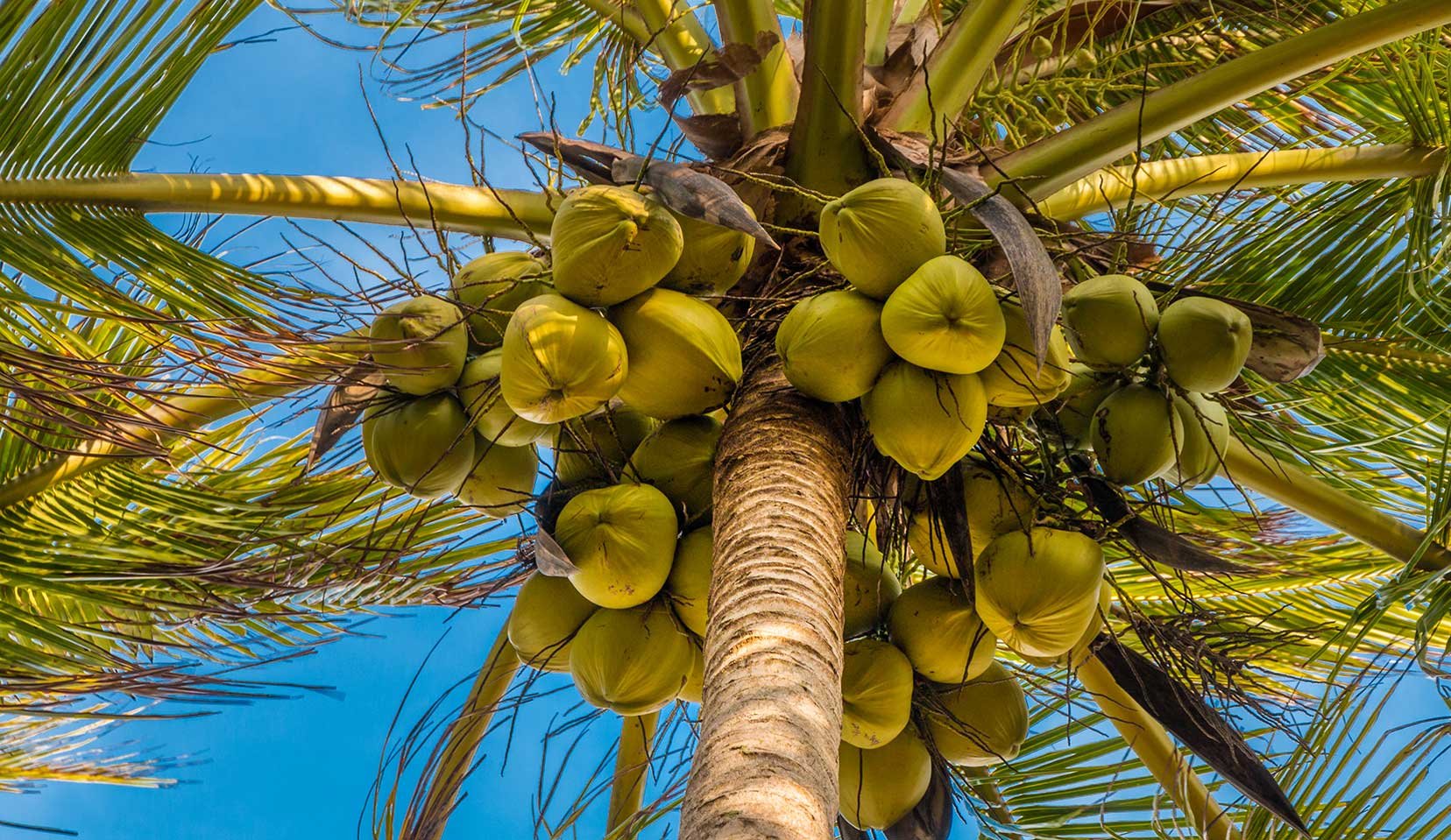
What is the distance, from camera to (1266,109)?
3.25m

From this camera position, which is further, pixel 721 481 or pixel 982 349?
pixel 721 481

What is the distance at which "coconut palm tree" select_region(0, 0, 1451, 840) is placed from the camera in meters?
1.71

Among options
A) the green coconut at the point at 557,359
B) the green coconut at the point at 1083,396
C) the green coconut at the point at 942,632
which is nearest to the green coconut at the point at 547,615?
the green coconut at the point at 557,359

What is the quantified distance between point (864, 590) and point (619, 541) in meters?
0.42

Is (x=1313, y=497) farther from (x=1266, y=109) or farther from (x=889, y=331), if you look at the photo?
(x=1266, y=109)

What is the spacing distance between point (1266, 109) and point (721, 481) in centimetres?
224

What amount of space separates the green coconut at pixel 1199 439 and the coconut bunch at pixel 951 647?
21 centimetres

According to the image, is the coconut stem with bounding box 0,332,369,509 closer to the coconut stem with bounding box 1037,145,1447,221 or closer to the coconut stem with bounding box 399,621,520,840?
the coconut stem with bounding box 399,621,520,840

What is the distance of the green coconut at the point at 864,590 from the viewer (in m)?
1.91

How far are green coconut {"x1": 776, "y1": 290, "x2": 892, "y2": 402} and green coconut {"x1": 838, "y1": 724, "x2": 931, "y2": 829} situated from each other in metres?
0.60

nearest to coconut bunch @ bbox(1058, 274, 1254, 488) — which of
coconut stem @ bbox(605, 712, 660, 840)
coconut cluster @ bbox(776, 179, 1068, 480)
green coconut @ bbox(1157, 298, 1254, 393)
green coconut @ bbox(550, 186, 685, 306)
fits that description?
green coconut @ bbox(1157, 298, 1254, 393)

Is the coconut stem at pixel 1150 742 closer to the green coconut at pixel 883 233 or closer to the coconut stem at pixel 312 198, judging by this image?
the green coconut at pixel 883 233

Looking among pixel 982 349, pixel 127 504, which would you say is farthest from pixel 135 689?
pixel 982 349

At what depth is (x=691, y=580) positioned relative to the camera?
1805 mm
